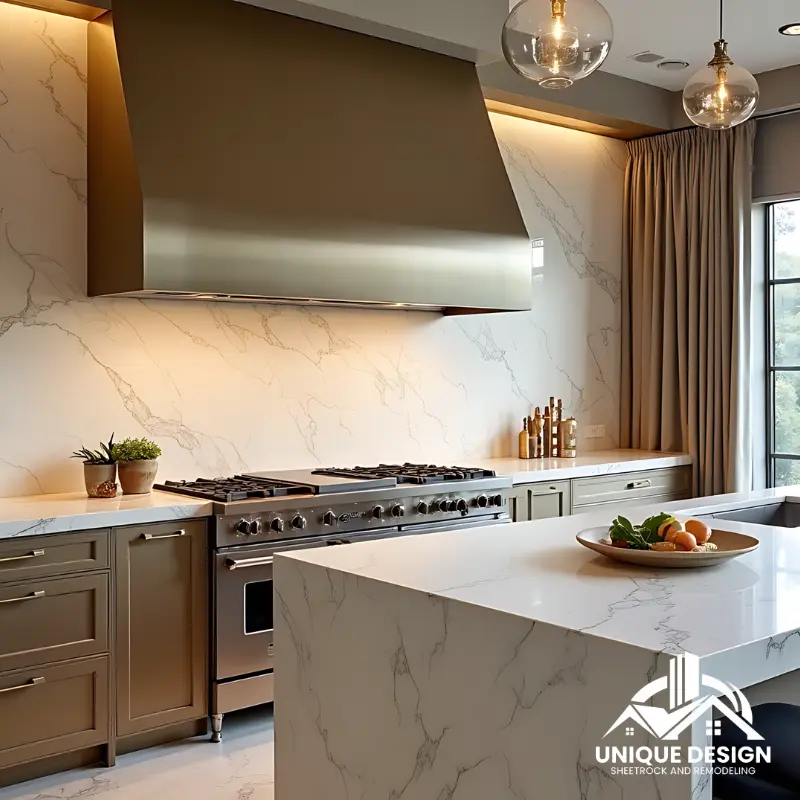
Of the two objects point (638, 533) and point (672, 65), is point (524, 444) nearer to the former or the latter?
point (672, 65)

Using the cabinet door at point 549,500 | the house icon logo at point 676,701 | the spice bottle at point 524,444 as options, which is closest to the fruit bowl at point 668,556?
the house icon logo at point 676,701

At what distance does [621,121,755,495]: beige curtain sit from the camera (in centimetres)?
554

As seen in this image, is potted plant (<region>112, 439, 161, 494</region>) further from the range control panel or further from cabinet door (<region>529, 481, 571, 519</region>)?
cabinet door (<region>529, 481, 571, 519</region>)

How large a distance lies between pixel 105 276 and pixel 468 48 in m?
1.95

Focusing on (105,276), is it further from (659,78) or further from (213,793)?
(659,78)

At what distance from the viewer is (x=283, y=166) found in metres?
3.92

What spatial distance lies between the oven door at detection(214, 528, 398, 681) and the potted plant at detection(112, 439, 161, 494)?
18.1 inches

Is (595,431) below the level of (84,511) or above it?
above

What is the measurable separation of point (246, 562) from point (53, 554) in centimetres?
73

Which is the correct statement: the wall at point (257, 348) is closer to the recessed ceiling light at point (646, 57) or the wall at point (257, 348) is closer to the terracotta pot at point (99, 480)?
the terracotta pot at point (99, 480)

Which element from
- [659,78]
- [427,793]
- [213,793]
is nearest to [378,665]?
[427,793]

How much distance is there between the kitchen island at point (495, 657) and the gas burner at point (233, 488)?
4.01 ft

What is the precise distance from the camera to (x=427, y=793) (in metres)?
2.01

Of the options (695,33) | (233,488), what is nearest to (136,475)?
(233,488)
